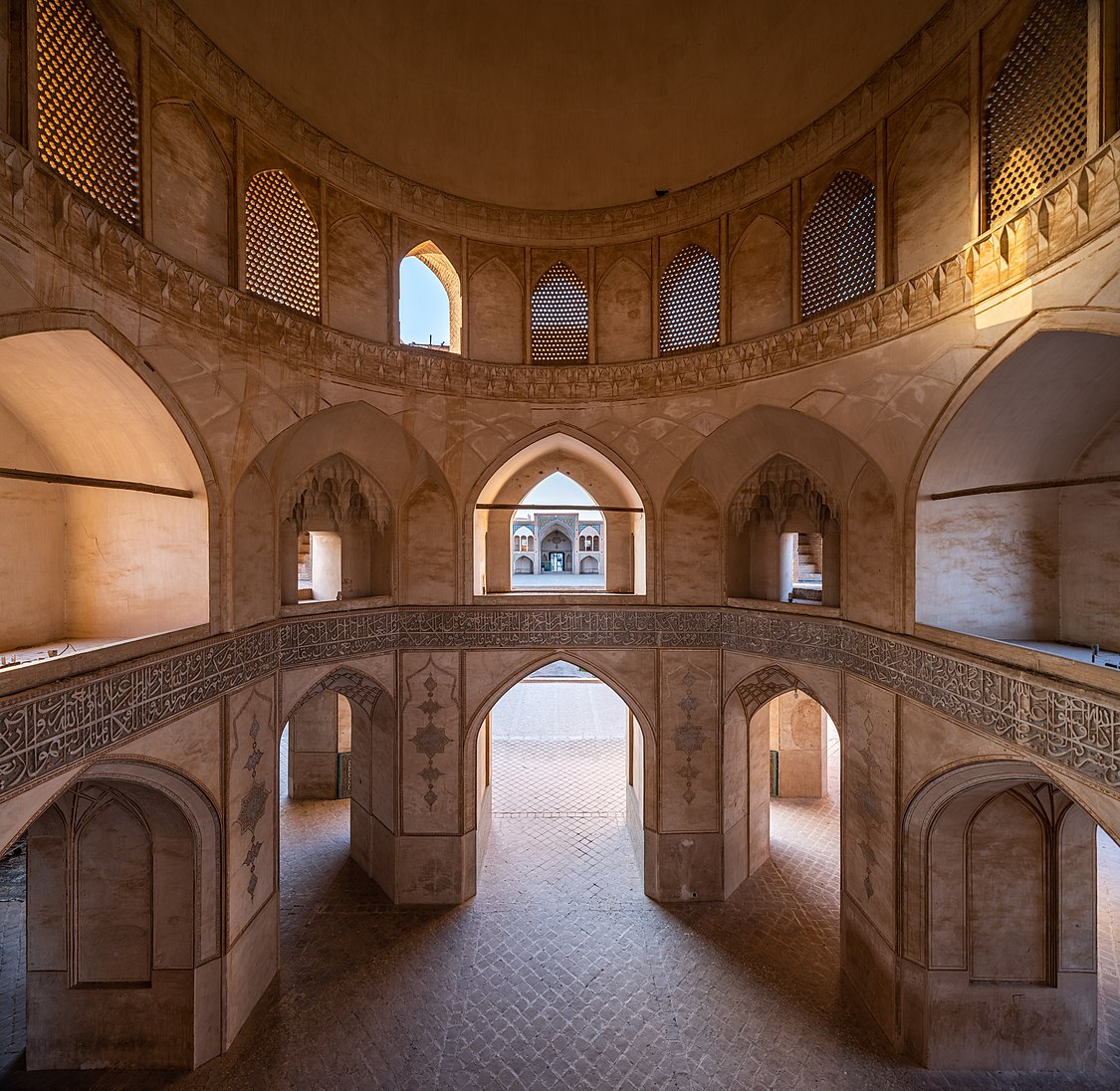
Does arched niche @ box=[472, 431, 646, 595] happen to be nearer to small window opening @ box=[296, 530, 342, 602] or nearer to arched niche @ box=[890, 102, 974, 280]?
small window opening @ box=[296, 530, 342, 602]

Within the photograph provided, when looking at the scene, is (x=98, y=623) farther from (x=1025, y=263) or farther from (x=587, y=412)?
(x=1025, y=263)

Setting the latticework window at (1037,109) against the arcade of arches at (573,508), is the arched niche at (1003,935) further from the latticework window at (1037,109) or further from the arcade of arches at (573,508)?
the latticework window at (1037,109)

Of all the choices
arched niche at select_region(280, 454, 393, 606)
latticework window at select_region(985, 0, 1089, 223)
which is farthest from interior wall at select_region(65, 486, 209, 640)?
latticework window at select_region(985, 0, 1089, 223)

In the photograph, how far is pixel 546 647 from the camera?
8.31m

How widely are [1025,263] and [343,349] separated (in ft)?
21.0

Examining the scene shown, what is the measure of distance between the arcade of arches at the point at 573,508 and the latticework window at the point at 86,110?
0.11 feet

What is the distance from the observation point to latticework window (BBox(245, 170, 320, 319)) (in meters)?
6.18

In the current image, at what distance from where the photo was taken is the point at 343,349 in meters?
6.93

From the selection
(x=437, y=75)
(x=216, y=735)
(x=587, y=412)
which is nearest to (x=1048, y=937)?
(x=587, y=412)

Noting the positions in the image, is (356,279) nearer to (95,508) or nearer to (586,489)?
(95,508)

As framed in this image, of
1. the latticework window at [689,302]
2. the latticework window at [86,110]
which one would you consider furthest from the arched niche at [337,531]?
the latticework window at [689,302]

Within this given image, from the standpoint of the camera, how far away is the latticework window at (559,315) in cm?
835

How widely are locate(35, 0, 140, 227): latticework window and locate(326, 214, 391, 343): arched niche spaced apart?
219cm

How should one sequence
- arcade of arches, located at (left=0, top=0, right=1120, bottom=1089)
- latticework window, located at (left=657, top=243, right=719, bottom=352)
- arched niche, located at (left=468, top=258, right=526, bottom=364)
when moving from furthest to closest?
1. arched niche, located at (left=468, top=258, right=526, bottom=364)
2. latticework window, located at (left=657, top=243, right=719, bottom=352)
3. arcade of arches, located at (left=0, top=0, right=1120, bottom=1089)
